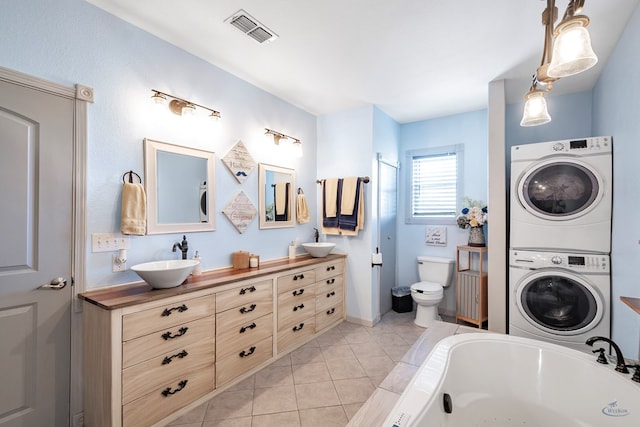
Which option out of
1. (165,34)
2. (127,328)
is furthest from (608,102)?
(127,328)

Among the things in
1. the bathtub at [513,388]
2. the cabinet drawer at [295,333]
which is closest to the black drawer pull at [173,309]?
the cabinet drawer at [295,333]

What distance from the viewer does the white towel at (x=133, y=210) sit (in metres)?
1.88

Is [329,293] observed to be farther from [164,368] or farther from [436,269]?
[164,368]

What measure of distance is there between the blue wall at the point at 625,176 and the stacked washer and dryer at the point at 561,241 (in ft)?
0.26

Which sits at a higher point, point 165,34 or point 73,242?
point 165,34

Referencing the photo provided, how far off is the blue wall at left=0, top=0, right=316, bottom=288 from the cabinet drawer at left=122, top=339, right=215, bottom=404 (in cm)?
62

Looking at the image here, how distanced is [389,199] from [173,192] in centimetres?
267

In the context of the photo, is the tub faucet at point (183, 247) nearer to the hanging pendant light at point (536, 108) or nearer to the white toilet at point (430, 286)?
the hanging pendant light at point (536, 108)

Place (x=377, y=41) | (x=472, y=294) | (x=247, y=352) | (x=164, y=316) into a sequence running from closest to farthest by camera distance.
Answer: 1. (x=164, y=316)
2. (x=377, y=41)
3. (x=247, y=352)
4. (x=472, y=294)

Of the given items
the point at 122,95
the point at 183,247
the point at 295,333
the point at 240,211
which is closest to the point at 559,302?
the point at 295,333

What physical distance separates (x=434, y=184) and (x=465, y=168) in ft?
1.41

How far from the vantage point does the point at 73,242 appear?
68.0 inches

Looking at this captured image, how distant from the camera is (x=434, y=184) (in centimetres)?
390

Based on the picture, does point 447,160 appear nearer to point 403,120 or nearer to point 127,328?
point 403,120
